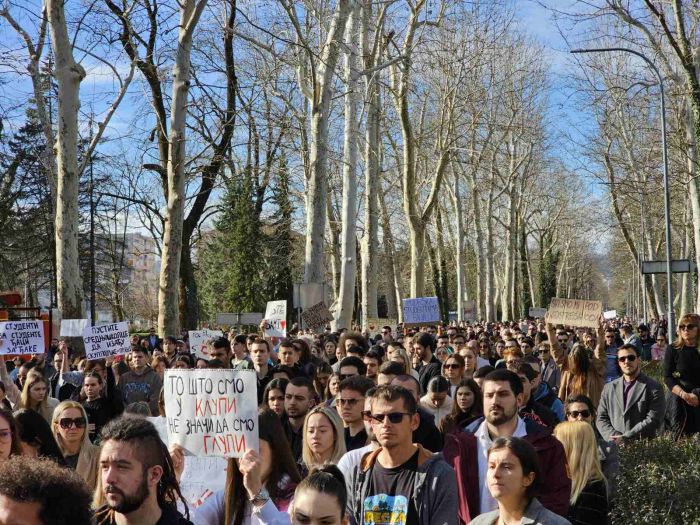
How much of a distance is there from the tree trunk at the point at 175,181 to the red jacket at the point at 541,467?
13.9 m

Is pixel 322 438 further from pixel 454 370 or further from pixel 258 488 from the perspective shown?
pixel 454 370

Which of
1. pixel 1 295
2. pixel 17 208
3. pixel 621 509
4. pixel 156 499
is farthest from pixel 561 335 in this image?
pixel 17 208

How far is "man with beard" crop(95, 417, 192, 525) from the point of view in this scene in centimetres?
377

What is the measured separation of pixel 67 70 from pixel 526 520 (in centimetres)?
1575

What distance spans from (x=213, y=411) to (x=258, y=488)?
700 mm

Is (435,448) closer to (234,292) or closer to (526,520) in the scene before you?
(526,520)

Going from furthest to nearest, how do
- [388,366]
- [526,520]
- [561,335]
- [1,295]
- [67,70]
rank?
[1,295] → [67,70] → [561,335] → [388,366] → [526,520]

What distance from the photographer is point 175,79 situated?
61.3ft

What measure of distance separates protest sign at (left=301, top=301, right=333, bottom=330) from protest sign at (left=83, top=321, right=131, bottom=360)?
21.0ft

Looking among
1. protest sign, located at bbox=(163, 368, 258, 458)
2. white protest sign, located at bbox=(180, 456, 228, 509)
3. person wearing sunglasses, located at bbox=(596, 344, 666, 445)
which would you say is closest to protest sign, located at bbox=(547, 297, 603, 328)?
person wearing sunglasses, located at bbox=(596, 344, 666, 445)

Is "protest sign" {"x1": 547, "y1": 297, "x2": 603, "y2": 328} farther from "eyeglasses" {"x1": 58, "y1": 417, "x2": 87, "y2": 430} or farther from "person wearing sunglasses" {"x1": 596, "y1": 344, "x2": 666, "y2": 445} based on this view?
"eyeglasses" {"x1": 58, "y1": 417, "x2": 87, "y2": 430}

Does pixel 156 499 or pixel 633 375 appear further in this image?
pixel 633 375

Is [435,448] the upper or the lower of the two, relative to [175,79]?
lower

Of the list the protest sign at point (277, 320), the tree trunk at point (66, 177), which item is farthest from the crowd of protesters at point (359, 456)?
the tree trunk at point (66, 177)
